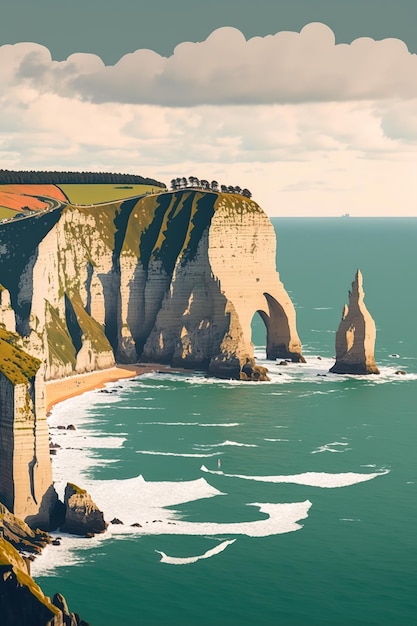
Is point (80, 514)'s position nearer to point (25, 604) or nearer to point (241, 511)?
point (241, 511)

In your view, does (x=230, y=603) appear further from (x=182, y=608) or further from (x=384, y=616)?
(x=384, y=616)

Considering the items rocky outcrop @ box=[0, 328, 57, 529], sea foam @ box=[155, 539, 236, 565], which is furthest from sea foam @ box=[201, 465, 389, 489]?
rocky outcrop @ box=[0, 328, 57, 529]

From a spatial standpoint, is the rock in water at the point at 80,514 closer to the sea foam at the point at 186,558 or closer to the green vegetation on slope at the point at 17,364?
the sea foam at the point at 186,558

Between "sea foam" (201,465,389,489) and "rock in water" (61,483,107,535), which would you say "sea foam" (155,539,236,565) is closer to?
"rock in water" (61,483,107,535)

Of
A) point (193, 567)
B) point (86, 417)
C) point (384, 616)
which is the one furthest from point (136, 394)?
point (384, 616)

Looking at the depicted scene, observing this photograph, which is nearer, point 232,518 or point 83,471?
point 232,518

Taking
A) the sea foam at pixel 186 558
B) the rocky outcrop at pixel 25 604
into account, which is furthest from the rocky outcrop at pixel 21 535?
the rocky outcrop at pixel 25 604
